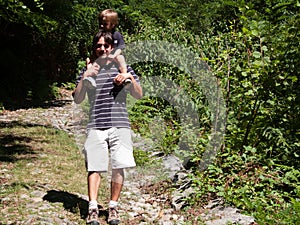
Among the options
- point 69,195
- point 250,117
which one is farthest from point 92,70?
point 250,117

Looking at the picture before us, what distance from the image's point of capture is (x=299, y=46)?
470 cm

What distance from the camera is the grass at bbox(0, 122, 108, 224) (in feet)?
14.1

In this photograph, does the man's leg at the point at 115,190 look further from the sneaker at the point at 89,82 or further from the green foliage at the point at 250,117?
the green foliage at the point at 250,117

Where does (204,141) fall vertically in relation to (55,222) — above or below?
above

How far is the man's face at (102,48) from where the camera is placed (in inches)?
157

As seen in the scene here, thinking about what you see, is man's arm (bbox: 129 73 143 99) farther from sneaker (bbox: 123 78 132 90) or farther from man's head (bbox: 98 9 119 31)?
man's head (bbox: 98 9 119 31)

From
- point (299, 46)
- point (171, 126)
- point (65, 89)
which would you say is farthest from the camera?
point (65, 89)

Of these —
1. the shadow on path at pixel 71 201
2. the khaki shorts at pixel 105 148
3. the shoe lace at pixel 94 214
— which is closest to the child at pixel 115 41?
the khaki shorts at pixel 105 148

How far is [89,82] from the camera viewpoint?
3.93 m

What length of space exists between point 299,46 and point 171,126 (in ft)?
8.82

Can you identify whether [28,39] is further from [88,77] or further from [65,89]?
[88,77]

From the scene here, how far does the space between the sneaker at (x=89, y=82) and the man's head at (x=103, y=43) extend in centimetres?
27

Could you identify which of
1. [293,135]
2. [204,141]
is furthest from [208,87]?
[293,135]

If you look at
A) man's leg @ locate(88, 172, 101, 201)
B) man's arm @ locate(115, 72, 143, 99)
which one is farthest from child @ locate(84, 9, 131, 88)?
man's leg @ locate(88, 172, 101, 201)
